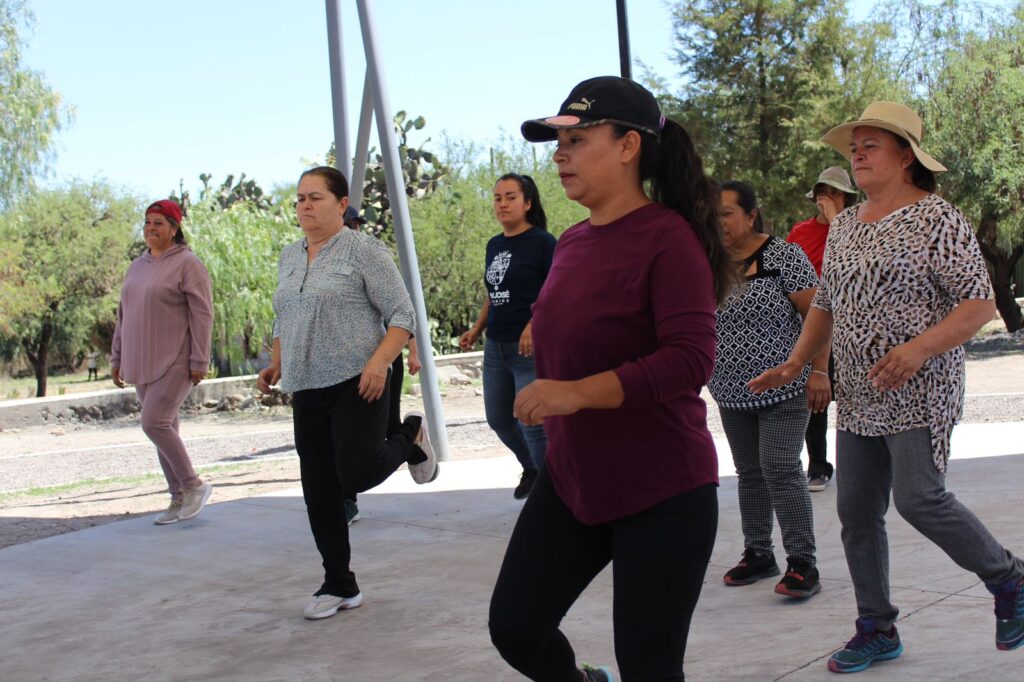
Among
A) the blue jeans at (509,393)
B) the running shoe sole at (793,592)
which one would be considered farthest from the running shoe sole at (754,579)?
the blue jeans at (509,393)

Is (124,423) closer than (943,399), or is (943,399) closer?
(943,399)

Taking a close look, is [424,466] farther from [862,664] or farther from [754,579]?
[862,664]

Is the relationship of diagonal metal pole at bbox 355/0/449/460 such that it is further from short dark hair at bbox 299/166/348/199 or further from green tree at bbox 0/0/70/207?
green tree at bbox 0/0/70/207

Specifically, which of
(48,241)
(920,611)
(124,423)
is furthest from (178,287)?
(48,241)

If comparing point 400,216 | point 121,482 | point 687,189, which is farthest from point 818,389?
point 121,482

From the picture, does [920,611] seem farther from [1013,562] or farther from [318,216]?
[318,216]

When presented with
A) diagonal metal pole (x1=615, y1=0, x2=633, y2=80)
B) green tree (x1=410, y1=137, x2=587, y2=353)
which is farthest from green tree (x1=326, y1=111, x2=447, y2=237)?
diagonal metal pole (x1=615, y1=0, x2=633, y2=80)

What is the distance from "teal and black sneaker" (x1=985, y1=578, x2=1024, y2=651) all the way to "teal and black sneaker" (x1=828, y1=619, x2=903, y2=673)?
1.09ft

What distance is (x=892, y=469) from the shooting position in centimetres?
364

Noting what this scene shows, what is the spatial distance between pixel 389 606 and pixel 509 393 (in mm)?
2113

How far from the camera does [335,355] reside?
4848 millimetres

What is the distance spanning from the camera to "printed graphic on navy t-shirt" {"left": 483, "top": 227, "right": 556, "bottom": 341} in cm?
663

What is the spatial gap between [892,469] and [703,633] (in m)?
1.09

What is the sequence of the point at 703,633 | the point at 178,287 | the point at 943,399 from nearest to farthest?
the point at 943,399
the point at 703,633
the point at 178,287
